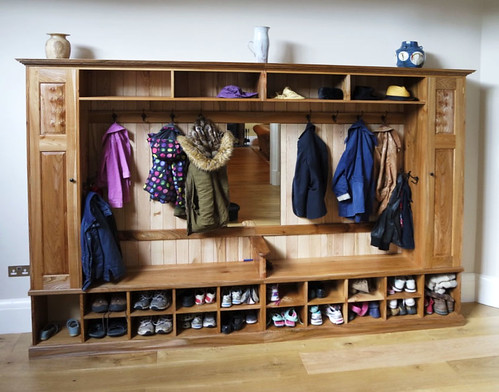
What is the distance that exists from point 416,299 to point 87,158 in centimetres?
250

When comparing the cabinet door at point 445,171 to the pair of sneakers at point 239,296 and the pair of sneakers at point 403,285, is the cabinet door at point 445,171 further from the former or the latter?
the pair of sneakers at point 239,296

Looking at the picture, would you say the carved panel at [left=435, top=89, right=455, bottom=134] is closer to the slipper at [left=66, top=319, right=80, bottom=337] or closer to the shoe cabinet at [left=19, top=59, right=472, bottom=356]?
the shoe cabinet at [left=19, top=59, right=472, bottom=356]

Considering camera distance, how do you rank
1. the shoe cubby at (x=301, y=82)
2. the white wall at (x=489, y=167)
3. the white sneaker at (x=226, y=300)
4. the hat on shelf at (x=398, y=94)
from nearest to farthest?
the white sneaker at (x=226, y=300), the hat on shelf at (x=398, y=94), the shoe cubby at (x=301, y=82), the white wall at (x=489, y=167)

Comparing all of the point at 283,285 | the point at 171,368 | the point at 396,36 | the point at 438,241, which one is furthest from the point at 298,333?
the point at 396,36

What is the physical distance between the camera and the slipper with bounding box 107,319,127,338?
256 centimetres

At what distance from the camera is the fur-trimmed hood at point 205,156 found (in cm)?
258

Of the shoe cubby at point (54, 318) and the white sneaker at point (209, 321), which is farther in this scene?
the white sneaker at point (209, 321)

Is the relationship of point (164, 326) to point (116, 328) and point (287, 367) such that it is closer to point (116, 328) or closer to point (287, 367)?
point (116, 328)

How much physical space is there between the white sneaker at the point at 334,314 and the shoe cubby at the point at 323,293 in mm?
78

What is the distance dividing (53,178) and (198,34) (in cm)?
135

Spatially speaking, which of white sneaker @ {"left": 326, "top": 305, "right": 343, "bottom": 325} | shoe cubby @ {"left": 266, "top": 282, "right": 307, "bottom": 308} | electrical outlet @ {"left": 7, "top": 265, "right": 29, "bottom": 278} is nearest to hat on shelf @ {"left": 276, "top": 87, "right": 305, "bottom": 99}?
shoe cubby @ {"left": 266, "top": 282, "right": 307, "bottom": 308}

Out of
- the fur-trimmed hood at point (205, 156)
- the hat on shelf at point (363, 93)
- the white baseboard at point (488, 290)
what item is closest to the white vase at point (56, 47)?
the fur-trimmed hood at point (205, 156)

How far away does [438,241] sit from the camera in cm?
283

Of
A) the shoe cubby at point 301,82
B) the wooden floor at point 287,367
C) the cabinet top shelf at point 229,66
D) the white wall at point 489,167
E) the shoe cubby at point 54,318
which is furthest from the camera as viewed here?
the white wall at point 489,167
